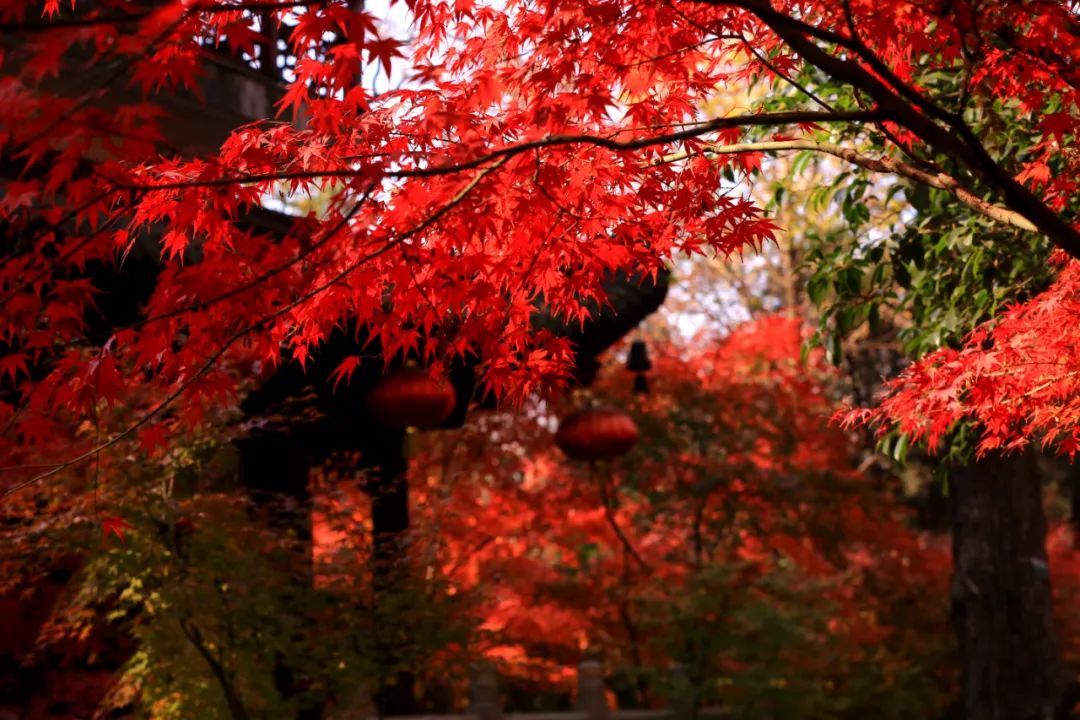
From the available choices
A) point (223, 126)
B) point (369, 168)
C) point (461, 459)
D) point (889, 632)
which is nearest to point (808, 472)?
point (889, 632)

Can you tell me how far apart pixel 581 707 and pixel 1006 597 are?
4.17 m

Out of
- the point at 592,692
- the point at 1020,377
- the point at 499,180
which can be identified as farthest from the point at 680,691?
the point at 499,180

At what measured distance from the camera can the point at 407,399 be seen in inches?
348

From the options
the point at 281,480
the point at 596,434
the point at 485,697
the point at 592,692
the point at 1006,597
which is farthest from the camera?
the point at 592,692

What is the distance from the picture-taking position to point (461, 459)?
491 inches

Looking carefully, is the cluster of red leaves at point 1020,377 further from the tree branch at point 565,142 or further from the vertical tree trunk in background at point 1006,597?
the vertical tree trunk in background at point 1006,597

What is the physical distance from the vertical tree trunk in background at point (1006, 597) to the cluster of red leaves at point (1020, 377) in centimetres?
561

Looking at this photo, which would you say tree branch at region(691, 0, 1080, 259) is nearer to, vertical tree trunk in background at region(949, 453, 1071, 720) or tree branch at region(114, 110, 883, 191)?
tree branch at region(114, 110, 883, 191)

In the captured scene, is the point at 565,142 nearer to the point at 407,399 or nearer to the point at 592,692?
the point at 407,399

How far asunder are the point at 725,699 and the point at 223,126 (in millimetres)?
7372

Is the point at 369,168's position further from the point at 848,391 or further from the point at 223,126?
the point at 848,391

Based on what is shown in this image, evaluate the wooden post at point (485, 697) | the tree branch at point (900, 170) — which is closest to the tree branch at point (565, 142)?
the tree branch at point (900, 170)

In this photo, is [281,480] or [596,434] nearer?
[281,480]

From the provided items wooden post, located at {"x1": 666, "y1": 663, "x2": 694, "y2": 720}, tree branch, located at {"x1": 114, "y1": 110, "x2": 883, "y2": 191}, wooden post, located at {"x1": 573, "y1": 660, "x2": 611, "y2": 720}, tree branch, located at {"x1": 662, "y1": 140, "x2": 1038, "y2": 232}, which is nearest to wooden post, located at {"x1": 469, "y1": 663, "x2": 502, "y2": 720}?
wooden post, located at {"x1": 573, "y1": 660, "x2": 611, "y2": 720}
